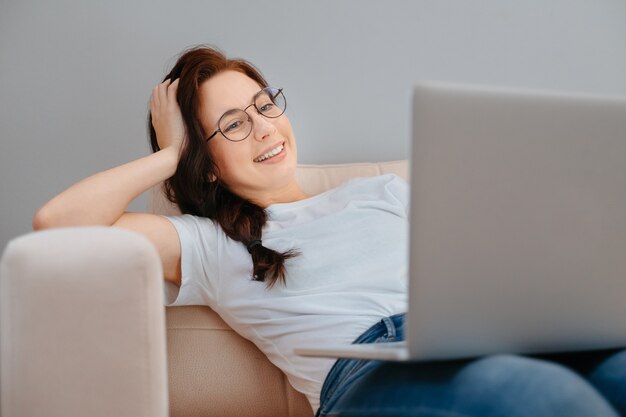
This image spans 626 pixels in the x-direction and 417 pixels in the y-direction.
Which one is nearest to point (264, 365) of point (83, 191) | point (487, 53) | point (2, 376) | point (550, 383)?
point (83, 191)

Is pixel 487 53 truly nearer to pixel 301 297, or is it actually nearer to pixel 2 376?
pixel 301 297

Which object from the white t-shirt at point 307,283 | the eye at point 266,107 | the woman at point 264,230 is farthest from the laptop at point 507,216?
the eye at point 266,107

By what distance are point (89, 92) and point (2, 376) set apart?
1131mm

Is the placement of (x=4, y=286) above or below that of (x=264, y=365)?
above

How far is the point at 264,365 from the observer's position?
153 cm

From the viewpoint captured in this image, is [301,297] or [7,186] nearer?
[301,297]

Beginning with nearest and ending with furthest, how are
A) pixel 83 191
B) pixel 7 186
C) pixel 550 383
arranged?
pixel 550 383
pixel 83 191
pixel 7 186

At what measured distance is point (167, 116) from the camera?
1.60 m

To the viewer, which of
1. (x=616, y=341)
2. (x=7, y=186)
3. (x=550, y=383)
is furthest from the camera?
(x=7, y=186)

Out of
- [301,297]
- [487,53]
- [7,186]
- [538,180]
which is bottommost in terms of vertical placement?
[301,297]

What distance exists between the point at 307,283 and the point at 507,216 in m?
0.66

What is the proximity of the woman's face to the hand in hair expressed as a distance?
58mm

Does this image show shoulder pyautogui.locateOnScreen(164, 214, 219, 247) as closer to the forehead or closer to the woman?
the woman

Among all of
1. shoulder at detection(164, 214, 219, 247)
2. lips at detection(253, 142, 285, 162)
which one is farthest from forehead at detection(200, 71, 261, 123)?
shoulder at detection(164, 214, 219, 247)
